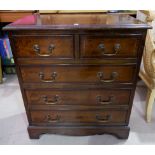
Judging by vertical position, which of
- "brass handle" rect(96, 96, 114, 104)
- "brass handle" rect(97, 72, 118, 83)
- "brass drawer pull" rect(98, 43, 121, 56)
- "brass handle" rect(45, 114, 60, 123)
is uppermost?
"brass drawer pull" rect(98, 43, 121, 56)

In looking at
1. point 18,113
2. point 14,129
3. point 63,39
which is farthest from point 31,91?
point 18,113

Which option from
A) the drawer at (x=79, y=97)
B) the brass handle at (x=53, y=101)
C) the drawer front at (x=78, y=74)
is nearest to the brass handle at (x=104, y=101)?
the drawer at (x=79, y=97)

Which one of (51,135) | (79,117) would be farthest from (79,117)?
(51,135)

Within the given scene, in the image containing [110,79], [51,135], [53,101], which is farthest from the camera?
[51,135]

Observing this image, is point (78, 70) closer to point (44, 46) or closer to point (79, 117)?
point (44, 46)

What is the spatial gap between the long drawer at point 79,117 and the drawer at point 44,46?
0.45 m

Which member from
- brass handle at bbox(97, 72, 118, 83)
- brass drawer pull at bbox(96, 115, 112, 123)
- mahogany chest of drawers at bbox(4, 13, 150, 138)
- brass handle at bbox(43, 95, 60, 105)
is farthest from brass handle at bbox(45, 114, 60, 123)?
brass handle at bbox(97, 72, 118, 83)

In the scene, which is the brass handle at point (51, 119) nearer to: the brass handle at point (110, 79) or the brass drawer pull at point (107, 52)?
the brass handle at point (110, 79)

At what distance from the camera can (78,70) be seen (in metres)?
1.05

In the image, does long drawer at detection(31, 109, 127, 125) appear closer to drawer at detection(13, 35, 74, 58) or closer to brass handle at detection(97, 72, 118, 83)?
brass handle at detection(97, 72, 118, 83)

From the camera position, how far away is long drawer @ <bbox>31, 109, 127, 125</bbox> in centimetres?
124

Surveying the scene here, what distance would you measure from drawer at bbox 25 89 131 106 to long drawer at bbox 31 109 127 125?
0.28 ft

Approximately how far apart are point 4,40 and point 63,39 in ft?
4.70
